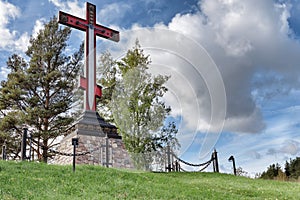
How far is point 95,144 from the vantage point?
1413 centimetres

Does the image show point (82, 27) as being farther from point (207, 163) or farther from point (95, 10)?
point (207, 163)

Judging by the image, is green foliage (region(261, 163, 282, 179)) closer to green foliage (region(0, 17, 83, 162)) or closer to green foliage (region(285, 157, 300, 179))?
green foliage (region(285, 157, 300, 179))

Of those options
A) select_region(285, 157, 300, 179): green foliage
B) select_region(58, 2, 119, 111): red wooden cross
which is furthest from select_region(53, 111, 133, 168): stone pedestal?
select_region(285, 157, 300, 179): green foliage

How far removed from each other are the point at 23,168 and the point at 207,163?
26.6 feet

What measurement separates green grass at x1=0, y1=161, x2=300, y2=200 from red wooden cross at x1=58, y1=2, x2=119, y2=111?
5.19 meters

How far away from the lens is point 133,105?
15.9 meters

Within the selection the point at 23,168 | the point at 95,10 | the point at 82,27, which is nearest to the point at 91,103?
the point at 82,27

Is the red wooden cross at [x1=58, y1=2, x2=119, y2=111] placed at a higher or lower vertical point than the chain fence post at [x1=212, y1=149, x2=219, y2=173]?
higher

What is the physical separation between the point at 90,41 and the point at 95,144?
4.79m

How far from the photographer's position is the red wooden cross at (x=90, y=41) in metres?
15.2

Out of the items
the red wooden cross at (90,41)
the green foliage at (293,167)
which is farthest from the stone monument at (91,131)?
the green foliage at (293,167)

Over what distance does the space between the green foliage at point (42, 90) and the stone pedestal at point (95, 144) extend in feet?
16.7

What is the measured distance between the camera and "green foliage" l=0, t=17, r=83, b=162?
19641mm

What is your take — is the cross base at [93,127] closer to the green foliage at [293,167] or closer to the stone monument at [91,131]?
the stone monument at [91,131]
